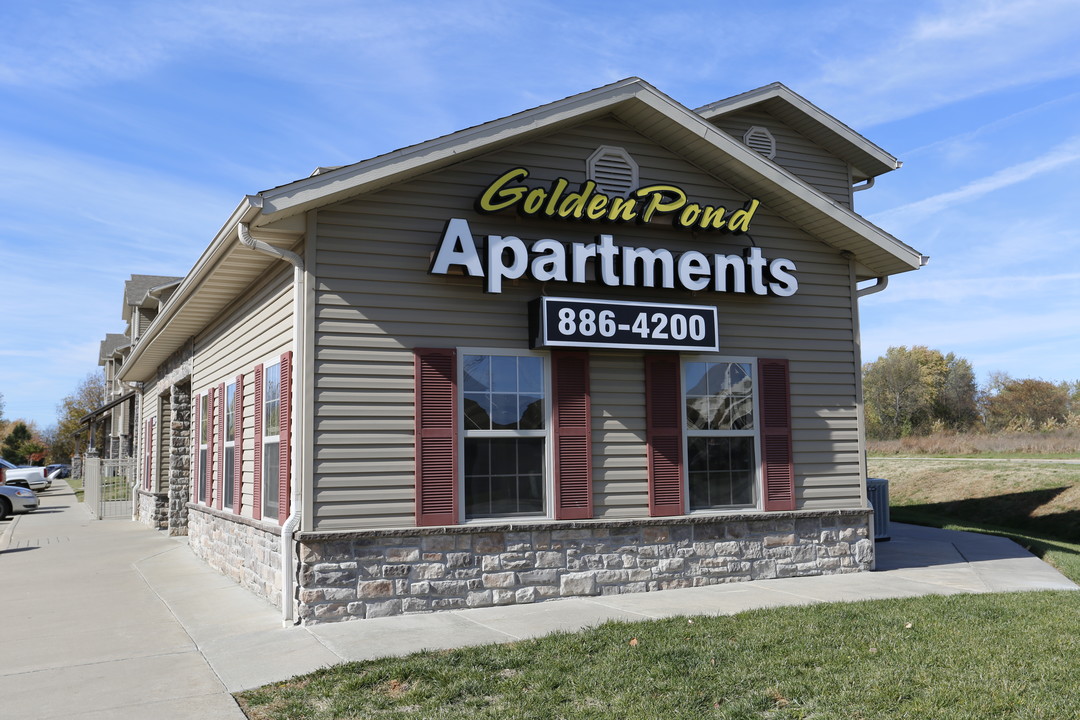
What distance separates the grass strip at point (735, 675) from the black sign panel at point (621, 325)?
3197 millimetres

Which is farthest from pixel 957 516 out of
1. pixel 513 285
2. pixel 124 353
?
pixel 124 353

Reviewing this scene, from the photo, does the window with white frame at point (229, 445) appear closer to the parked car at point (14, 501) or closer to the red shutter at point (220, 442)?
the red shutter at point (220, 442)

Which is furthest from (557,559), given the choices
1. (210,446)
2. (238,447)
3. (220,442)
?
(210,446)

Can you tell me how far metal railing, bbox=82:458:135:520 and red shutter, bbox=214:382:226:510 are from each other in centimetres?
1280

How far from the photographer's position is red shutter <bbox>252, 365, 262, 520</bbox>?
10016mm

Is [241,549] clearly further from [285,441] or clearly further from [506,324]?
[506,324]

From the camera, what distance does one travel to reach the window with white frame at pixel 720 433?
1037 cm

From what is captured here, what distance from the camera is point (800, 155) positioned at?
1405cm

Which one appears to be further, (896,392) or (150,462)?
(896,392)

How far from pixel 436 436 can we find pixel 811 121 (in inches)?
329

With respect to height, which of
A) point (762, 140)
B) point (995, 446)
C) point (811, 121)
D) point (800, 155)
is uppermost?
point (811, 121)

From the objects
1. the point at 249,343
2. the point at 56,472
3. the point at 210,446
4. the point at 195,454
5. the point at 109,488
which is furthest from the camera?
the point at 56,472

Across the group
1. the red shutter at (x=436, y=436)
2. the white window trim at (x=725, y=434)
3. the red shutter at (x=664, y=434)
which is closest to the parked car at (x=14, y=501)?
the red shutter at (x=436, y=436)

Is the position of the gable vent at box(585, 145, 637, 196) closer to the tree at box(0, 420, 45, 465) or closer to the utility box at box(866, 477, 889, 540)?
the utility box at box(866, 477, 889, 540)
